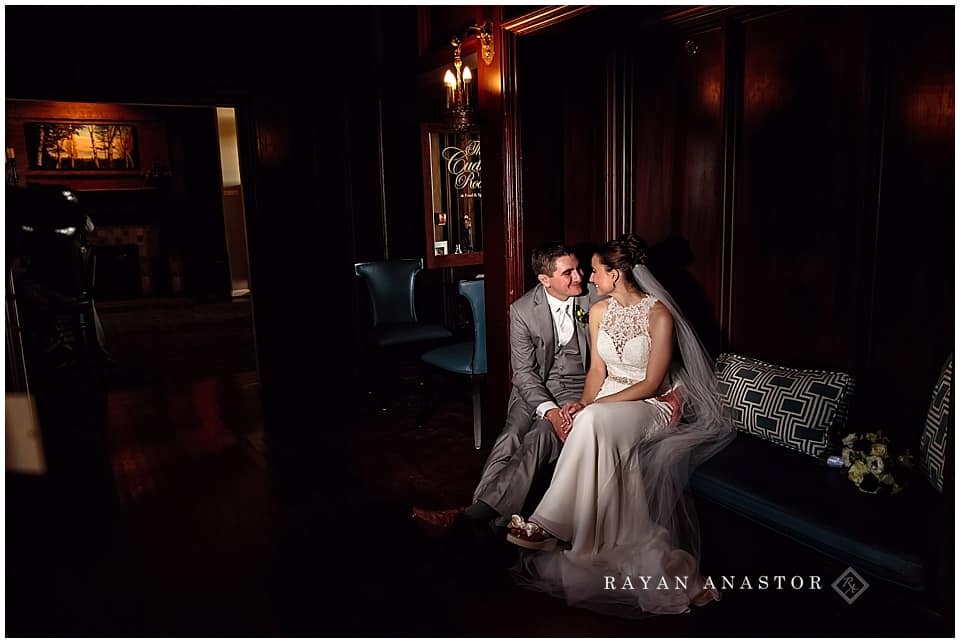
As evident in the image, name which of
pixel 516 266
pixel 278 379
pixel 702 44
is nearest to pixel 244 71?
pixel 278 379

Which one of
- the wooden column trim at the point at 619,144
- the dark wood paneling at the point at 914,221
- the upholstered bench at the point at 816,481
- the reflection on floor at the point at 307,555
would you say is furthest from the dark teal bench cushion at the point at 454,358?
the dark wood paneling at the point at 914,221

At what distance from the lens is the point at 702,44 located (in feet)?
10.2

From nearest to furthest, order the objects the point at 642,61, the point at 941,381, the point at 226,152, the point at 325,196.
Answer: the point at 941,381, the point at 642,61, the point at 325,196, the point at 226,152

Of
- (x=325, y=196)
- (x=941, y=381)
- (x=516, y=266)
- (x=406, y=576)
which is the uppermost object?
(x=325, y=196)

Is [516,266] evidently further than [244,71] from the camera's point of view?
No

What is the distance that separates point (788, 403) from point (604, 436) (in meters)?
0.71

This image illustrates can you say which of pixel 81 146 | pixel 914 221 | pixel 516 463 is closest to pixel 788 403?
pixel 914 221

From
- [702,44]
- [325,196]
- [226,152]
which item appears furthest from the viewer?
[226,152]

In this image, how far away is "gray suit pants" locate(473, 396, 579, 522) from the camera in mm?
2918

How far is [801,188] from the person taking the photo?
2879 millimetres

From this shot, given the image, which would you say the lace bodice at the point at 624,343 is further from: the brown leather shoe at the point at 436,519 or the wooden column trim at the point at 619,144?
the brown leather shoe at the point at 436,519

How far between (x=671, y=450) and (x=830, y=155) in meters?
1.30

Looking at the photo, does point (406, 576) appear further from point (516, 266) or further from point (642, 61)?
point (642, 61)

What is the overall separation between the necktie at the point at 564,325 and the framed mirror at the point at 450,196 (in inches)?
91.7
